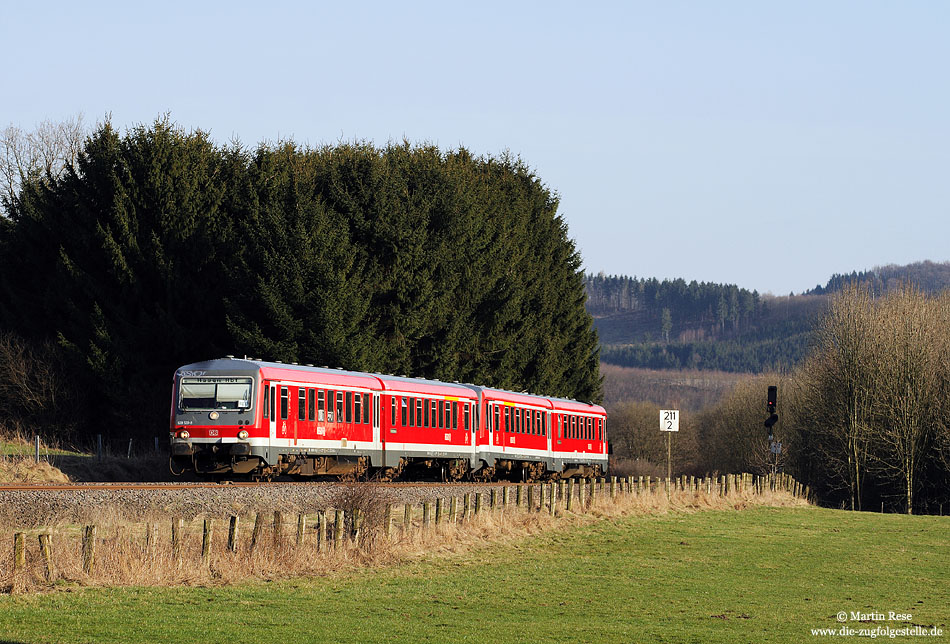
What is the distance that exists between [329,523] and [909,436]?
45832 millimetres

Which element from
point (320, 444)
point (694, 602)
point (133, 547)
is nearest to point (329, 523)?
point (133, 547)

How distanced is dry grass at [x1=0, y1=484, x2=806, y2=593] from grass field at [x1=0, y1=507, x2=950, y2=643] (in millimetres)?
490

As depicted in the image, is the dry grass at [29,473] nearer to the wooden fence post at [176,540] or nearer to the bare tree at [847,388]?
the wooden fence post at [176,540]

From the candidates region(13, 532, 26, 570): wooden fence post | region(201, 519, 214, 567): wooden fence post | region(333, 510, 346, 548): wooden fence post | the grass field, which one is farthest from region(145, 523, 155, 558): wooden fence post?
region(333, 510, 346, 548): wooden fence post

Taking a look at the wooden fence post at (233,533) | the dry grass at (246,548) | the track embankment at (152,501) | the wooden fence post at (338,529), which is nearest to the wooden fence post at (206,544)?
the dry grass at (246,548)

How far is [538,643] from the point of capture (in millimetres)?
14766

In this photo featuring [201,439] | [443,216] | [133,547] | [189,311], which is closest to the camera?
[133,547]

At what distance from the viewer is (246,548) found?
1992 cm

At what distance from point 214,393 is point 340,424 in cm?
439

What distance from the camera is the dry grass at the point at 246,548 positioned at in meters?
17.9

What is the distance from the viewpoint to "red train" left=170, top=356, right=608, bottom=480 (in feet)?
105

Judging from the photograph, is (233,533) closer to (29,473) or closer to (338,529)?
(338,529)

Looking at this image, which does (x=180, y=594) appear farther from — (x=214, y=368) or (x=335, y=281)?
(x=335, y=281)

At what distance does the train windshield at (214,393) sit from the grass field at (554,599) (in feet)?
29.8
